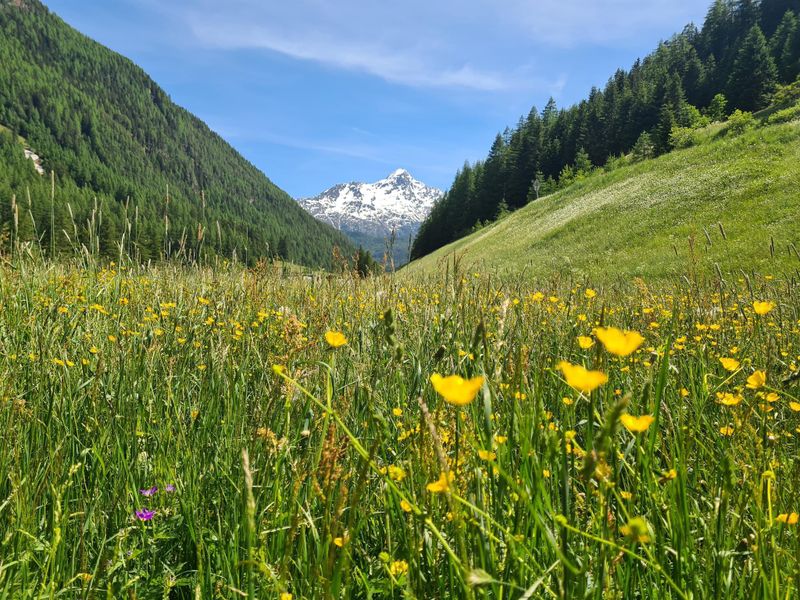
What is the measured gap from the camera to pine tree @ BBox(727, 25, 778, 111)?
48781mm

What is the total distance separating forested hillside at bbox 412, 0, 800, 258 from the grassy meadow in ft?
158

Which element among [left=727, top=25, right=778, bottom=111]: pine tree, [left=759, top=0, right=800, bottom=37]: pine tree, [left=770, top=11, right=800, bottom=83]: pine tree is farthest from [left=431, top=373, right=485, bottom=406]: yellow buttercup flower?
[left=759, top=0, right=800, bottom=37]: pine tree

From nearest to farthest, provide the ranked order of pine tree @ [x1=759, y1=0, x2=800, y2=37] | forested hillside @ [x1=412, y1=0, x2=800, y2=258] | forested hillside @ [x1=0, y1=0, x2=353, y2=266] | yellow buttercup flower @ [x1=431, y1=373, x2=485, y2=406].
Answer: yellow buttercup flower @ [x1=431, y1=373, x2=485, y2=406], forested hillside @ [x1=412, y1=0, x2=800, y2=258], pine tree @ [x1=759, y1=0, x2=800, y2=37], forested hillside @ [x1=0, y1=0, x2=353, y2=266]

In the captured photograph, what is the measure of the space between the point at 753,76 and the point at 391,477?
65.1 metres

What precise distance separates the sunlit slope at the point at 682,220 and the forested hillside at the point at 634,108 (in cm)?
2374

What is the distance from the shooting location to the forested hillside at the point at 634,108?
5012 centimetres

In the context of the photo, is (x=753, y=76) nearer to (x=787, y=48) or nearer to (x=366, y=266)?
(x=787, y=48)

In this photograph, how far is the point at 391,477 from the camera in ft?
4.01

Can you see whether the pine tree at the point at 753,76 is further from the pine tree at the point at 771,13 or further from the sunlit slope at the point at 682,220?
the sunlit slope at the point at 682,220

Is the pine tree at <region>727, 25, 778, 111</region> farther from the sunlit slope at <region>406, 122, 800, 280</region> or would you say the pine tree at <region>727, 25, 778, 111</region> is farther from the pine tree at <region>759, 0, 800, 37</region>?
the sunlit slope at <region>406, 122, 800, 280</region>

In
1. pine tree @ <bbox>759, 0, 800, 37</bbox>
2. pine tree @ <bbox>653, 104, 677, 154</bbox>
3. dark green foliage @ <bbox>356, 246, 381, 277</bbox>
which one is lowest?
dark green foliage @ <bbox>356, 246, 381, 277</bbox>

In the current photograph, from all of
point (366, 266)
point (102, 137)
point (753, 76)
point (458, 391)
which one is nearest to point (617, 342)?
point (458, 391)

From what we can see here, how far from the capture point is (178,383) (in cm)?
220

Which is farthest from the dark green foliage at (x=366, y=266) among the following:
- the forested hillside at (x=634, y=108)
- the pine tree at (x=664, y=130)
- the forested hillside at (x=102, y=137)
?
the forested hillside at (x=102, y=137)
